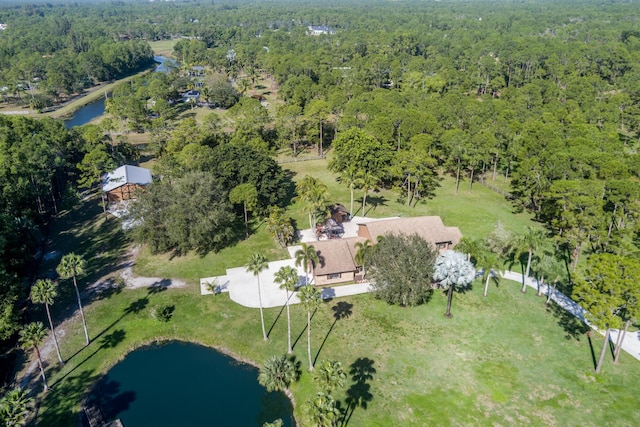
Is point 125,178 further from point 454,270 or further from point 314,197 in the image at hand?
point 454,270

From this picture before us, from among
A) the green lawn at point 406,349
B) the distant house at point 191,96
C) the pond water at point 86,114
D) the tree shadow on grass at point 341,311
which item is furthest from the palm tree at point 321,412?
the distant house at point 191,96

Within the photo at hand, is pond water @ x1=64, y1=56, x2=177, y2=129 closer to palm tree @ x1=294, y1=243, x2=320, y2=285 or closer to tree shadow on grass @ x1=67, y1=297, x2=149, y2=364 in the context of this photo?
tree shadow on grass @ x1=67, y1=297, x2=149, y2=364

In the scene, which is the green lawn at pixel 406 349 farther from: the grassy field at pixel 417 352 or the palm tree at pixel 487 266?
the palm tree at pixel 487 266

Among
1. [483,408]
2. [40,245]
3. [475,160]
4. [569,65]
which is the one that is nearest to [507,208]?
[475,160]

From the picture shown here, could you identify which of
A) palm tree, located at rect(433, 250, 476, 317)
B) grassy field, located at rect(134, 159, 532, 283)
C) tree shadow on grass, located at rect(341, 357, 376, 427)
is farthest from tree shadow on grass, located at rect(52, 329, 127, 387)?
palm tree, located at rect(433, 250, 476, 317)

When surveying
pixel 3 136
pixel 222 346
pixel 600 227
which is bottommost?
pixel 222 346

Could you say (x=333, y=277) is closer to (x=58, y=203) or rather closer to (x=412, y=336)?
(x=412, y=336)
